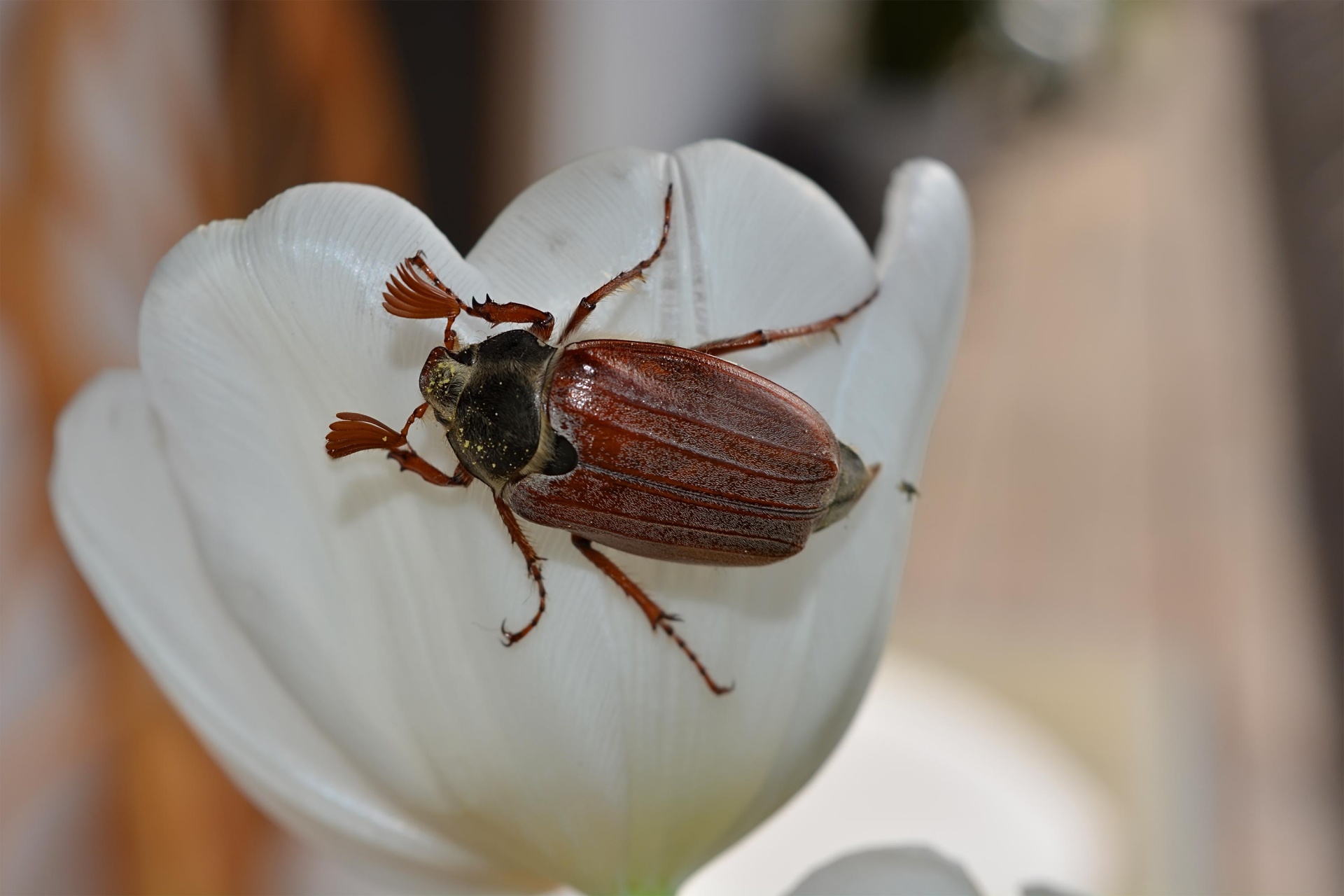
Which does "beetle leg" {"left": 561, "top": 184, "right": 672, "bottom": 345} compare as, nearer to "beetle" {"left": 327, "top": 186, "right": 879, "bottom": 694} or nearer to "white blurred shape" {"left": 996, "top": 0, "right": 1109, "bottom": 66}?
"beetle" {"left": 327, "top": 186, "right": 879, "bottom": 694}

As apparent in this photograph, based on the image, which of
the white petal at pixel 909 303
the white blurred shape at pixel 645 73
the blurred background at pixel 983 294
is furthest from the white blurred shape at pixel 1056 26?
the white petal at pixel 909 303

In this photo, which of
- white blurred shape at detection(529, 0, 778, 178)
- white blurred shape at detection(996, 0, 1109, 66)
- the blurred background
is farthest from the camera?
white blurred shape at detection(996, 0, 1109, 66)

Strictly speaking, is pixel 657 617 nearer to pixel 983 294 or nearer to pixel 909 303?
pixel 909 303

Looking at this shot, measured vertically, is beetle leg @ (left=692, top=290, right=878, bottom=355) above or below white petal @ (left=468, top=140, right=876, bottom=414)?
below

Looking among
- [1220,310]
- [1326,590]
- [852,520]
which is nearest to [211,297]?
[852,520]

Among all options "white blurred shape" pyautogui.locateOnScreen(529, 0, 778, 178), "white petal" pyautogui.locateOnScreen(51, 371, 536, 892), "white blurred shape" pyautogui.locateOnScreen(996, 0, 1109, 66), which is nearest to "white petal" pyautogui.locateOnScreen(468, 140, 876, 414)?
"white petal" pyautogui.locateOnScreen(51, 371, 536, 892)
